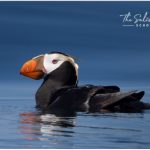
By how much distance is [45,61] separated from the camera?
13.2 m

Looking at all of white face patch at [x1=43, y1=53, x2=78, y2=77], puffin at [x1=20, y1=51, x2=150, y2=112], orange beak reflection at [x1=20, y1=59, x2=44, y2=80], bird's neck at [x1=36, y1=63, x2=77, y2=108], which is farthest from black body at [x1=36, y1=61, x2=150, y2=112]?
orange beak reflection at [x1=20, y1=59, x2=44, y2=80]

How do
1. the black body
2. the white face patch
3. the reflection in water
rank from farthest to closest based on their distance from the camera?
the white face patch
the black body
the reflection in water

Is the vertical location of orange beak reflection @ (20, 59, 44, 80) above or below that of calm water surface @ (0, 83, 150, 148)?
above

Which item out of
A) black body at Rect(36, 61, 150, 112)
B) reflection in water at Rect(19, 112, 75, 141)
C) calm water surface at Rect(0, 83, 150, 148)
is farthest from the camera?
black body at Rect(36, 61, 150, 112)

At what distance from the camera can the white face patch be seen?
42.8 feet

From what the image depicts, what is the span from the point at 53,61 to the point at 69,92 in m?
1.30

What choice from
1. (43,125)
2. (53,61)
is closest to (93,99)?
(43,125)

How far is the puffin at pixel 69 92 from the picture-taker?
11.5 meters

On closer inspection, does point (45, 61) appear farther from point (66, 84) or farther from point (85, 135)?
point (85, 135)

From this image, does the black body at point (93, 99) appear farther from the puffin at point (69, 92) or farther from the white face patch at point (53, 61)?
the white face patch at point (53, 61)

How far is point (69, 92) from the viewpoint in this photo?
1195 cm

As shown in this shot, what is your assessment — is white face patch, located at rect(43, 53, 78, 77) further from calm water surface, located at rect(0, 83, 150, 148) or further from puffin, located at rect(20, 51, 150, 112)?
calm water surface, located at rect(0, 83, 150, 148)

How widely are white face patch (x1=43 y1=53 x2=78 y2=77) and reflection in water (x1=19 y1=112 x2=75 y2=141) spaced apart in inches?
54.7

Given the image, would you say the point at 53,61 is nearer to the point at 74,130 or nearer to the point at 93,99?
the point at 93,99
